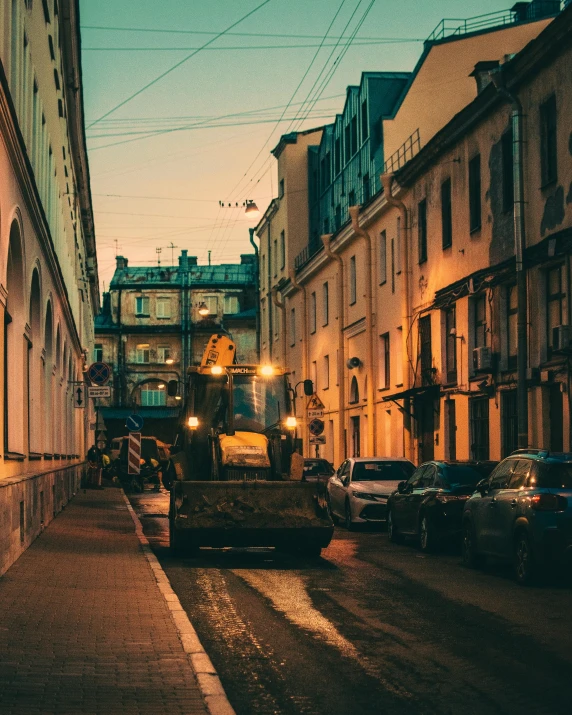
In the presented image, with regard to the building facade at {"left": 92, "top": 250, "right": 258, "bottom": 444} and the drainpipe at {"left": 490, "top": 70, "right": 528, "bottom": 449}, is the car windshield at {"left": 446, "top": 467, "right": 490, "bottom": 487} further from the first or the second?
the building facade at {"left": 92, "top": 250, "right": 258, "bottom": 444}

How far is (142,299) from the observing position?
87.4 m

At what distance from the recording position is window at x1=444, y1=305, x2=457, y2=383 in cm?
2888

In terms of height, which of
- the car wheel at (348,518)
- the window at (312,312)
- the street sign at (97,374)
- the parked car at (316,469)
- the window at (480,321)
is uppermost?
the window at (312,312)

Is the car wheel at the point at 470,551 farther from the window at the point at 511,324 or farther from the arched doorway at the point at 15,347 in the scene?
the window at the point at 511,324

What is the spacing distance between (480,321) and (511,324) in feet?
6.77

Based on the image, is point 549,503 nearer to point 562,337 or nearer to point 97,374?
point 562,337

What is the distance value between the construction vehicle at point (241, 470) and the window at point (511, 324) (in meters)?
7.80

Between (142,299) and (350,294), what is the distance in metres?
48.3

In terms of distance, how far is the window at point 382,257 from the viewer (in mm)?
35875

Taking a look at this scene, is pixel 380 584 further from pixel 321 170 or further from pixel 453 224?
pixel 321 170

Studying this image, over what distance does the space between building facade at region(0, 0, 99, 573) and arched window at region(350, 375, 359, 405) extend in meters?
9.83

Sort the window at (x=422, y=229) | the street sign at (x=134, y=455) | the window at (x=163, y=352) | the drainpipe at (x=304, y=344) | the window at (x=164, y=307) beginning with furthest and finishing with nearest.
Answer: the window at (x=164, y=307) < the window at (x=163, y=352) < the drainpipe at (x=304, y=344) < the street sign at (x=134, y=455) < the window at (x=422, y=229)

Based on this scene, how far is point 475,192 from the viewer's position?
2769 centimetres

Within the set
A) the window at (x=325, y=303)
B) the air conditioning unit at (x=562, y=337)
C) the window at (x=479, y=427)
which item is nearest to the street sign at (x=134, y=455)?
the window at (x=479, y=427)
